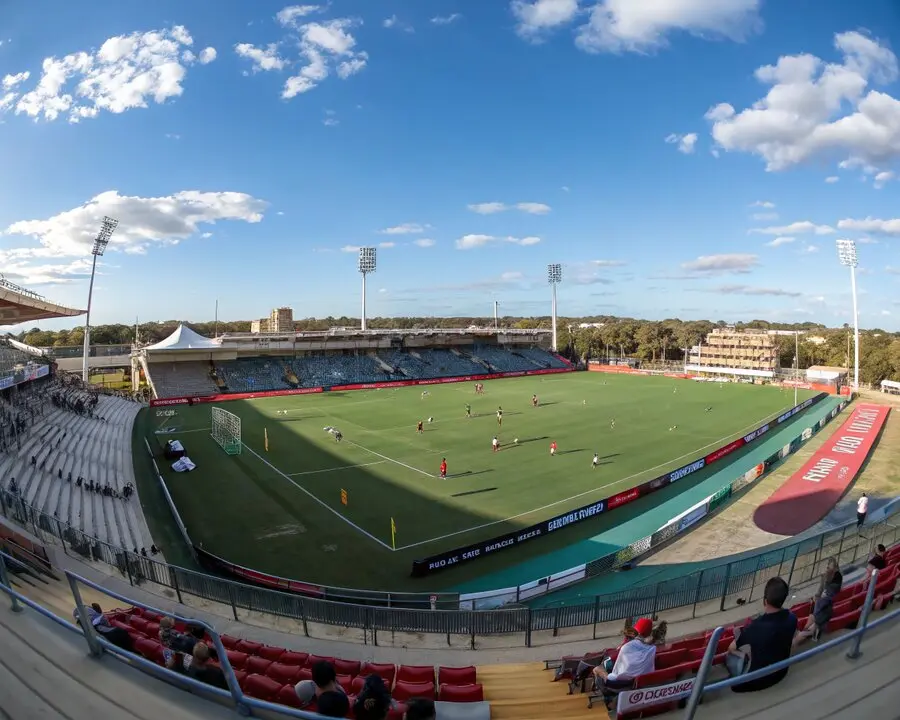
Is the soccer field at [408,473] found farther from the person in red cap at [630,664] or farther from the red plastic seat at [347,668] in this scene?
the person in red cap at [630,664]

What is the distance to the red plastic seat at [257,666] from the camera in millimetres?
7617

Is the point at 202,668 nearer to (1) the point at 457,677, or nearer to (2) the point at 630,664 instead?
(1) the point at 457,677

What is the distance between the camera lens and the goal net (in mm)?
34325

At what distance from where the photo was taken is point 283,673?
746 cm

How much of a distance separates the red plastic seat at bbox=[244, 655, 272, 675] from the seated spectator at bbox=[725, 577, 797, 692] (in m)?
6.34

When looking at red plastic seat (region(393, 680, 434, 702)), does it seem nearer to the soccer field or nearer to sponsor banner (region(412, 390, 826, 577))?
the soccer field

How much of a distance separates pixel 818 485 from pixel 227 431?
36.5 meters

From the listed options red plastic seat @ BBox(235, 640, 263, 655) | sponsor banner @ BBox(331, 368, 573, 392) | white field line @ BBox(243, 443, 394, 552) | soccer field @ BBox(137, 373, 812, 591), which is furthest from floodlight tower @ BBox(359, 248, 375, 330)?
red plastic seat @ BBox(235, 640, 263, 655)

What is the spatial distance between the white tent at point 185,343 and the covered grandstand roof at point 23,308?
25953 mm

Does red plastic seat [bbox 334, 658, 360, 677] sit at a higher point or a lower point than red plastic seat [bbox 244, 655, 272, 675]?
lower

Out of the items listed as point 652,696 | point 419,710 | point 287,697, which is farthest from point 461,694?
point 652,696

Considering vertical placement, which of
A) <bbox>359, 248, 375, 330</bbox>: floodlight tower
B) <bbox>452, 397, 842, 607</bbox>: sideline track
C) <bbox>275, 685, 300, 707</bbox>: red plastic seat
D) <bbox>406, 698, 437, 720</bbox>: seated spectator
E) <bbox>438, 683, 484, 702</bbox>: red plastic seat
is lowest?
<bbox>452, 397, 842, 607</bbox>: sideline track

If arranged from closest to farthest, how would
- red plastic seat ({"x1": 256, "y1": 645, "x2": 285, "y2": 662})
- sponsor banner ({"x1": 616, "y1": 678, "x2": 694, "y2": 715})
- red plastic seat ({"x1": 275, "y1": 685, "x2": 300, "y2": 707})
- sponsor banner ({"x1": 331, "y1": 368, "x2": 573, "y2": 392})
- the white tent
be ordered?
sponsor banner ({"x1": 616, "y1": 678, "x2": 694, "y2": 715}) → red plastic seat ({"x1": 275, "y1": 685, "x2": 300, "y2": 707}) → red plastic seat ({"x1": 256, "y1": 645, "x2": 285, "y2": 662}) → the white tent → sponsor banner ({"x1": 331, "y1": 368, "x2": 573, "y2": 392})

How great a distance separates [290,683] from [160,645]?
183 cm
